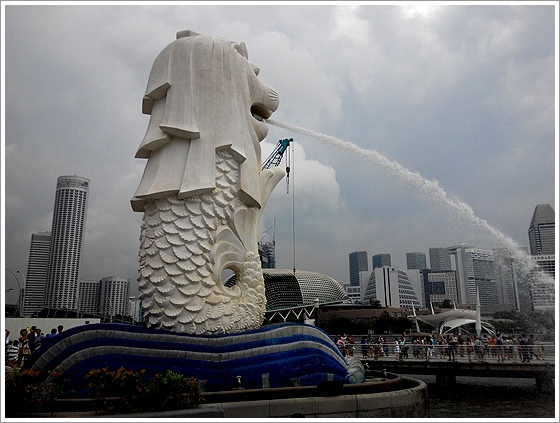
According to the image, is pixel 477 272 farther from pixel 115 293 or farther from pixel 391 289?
pixel 391 289

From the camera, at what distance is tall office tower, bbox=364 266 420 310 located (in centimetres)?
9988

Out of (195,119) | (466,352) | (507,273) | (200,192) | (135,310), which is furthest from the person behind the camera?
(135,310)

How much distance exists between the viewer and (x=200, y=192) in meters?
11.6

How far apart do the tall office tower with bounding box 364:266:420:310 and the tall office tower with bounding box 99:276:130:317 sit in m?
50.6

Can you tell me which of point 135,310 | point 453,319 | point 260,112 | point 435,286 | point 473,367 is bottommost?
A: point 473,367

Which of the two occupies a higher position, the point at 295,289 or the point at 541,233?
the point at 295,289

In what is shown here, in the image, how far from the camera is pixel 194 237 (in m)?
11.3

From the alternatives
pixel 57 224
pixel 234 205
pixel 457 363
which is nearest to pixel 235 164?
pixel 234 205

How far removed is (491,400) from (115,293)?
61.6m

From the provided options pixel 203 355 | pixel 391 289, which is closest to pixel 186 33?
pixel 203 355

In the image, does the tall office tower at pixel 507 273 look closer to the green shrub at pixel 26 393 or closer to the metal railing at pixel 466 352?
the metal railing at pixel 466 352

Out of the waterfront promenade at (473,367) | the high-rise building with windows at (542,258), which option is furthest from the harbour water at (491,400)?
the high-rise building with windows at (542,258)

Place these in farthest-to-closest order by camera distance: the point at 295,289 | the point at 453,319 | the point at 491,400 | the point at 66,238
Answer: the point at 295,289 → the point at 66,238 → the point at 453,319 → the point at 491,400

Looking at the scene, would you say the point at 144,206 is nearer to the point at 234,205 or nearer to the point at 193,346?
the point at 234,205
